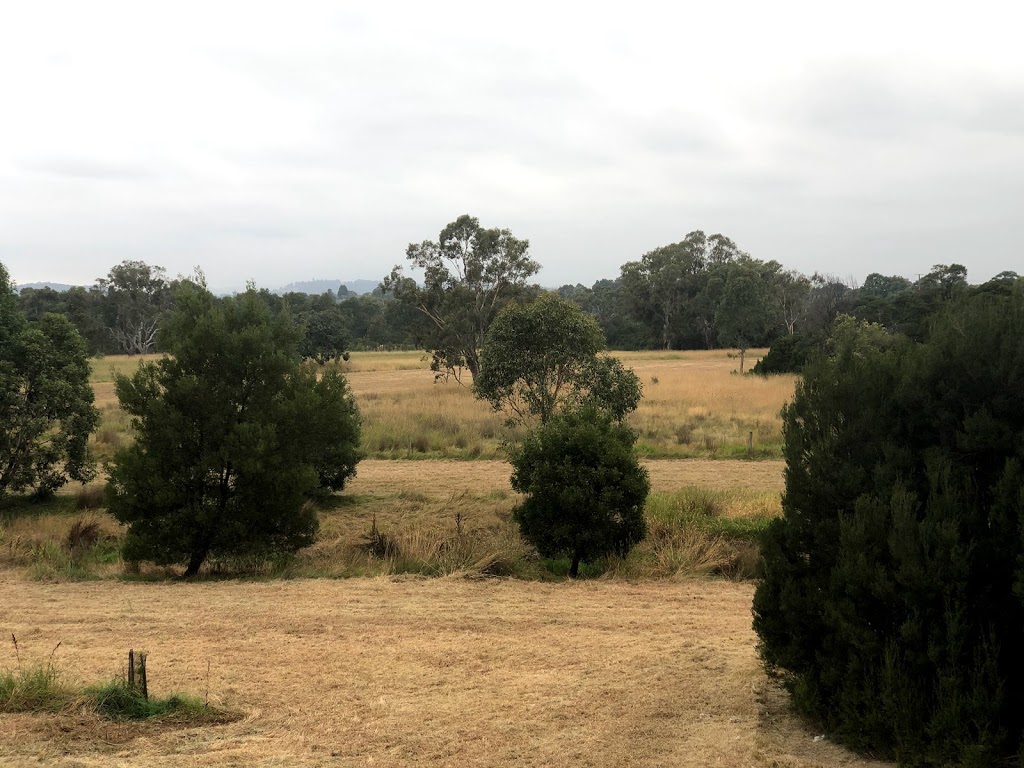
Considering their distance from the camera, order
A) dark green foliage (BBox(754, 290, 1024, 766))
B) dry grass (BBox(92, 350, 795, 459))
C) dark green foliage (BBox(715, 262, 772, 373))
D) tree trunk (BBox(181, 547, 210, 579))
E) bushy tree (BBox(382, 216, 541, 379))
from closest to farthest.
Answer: dark green foliage (BBox(754, 290, 1024, 766)), tree trunk (BBox(181, 547, 210, 579)), dry grass (BBox(92, 350, 795, 459)), bushy tree (BBox(382, 216, 541, 379)), dark green foliage (BBox(715, 262, 772, 373))

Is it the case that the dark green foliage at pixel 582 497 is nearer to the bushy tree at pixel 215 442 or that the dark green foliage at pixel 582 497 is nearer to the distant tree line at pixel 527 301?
the bushy tree at pixel 215 442

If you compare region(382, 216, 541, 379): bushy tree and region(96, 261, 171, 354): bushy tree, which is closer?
region(382, 216, 541, 379): bushy tree

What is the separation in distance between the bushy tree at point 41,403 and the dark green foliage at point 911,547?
1516 centimetres

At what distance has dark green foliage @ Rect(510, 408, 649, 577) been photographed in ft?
35.0

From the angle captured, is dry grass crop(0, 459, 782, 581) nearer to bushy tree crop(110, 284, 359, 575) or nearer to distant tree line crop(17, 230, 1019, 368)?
bushy tree crop(110, 284, 359, 575)

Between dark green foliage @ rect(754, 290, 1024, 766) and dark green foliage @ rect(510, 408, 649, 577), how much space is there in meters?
5.72

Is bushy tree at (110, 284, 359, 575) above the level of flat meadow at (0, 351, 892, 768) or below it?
above

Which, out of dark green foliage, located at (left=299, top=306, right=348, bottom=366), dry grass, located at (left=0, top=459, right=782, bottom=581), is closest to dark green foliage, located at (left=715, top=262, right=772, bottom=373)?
dark green foliage, located at (left=299, top=306, right=348, bottom=366)

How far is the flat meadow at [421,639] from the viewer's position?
14.9 feet

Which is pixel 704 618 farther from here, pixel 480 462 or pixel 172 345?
pixel 480 462

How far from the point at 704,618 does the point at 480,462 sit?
13215mm

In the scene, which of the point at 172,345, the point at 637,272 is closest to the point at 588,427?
the point at 172,345

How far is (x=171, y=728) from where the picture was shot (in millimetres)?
4852

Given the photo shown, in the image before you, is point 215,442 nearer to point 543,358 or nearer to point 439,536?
point 439,536
